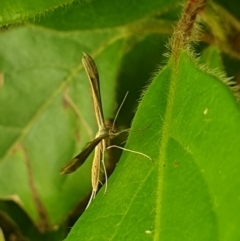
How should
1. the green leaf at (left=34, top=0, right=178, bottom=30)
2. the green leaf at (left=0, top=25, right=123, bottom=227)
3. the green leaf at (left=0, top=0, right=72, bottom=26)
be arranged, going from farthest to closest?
the green leaf at (left=0, top=25, right=123, bottom=227), the green leaf at (left=34, top=0, right=178, bottom=30), the green leaf at (left=0, top=0, right=72, bottom=26)

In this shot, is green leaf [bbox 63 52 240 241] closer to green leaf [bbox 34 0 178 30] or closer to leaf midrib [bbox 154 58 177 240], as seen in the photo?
leaf midrib [bbox 154 58 177 240]

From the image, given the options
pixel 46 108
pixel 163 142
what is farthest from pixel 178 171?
pixel 46 108

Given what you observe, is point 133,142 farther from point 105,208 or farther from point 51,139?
point 51,139

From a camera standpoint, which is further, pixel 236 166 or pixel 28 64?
pixel 28 64

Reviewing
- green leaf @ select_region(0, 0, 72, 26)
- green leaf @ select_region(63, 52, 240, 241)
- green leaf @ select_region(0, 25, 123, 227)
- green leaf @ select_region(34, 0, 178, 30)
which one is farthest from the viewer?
green leaf @ select_region(0, 25, 123, 227)

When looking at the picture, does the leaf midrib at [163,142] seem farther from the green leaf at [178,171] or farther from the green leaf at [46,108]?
the green leaf at [46,108]

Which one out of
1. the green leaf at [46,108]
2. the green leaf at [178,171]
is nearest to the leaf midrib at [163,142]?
the green leaf at [178,171]

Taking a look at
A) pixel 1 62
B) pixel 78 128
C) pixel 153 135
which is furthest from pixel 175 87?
pixel 1 62

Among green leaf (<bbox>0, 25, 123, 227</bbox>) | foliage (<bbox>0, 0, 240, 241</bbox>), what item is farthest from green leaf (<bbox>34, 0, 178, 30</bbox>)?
green leaf (<bbox>0, 25, 123, 227</bbox>)

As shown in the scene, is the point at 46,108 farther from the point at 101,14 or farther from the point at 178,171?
the point at 178,171
